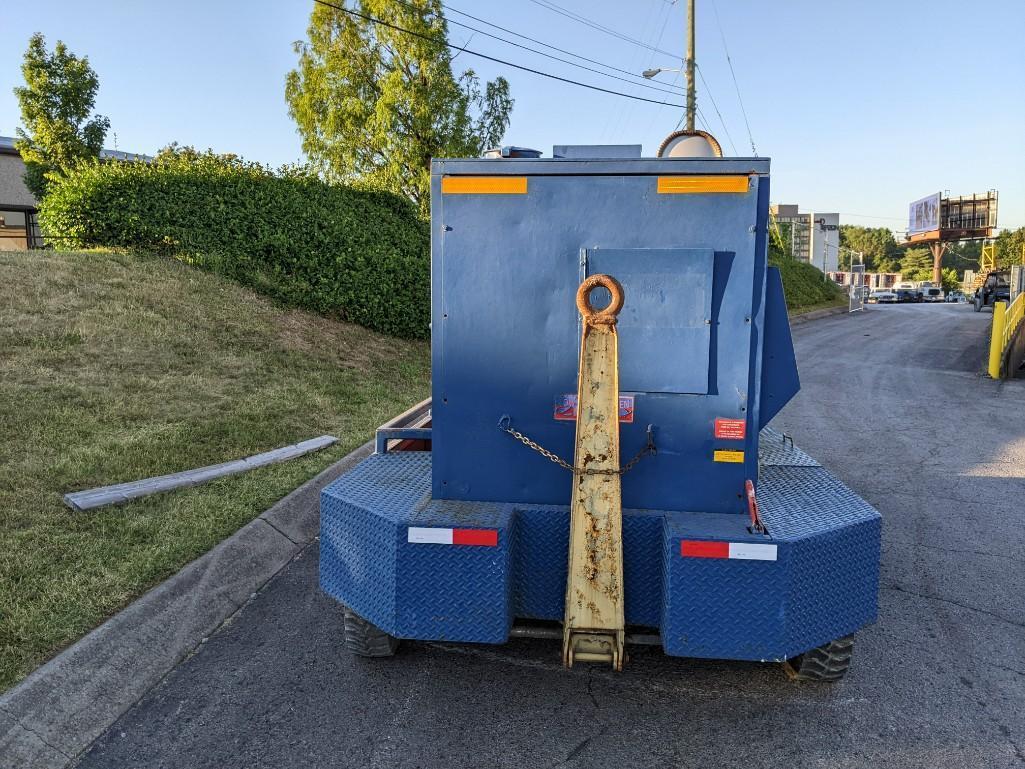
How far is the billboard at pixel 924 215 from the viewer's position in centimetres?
7906

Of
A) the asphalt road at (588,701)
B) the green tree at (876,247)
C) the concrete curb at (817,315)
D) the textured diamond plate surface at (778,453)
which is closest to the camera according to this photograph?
the asphalt road at (588,701)

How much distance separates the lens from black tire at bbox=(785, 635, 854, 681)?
11.6 feet

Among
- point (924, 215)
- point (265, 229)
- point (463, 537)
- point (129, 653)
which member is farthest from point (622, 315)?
point (924, 215)

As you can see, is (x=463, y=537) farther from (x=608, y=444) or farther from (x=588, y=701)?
(x=588, y=701)

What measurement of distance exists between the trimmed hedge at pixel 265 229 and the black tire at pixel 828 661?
10.1 m

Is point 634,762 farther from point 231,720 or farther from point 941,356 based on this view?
point 941,356

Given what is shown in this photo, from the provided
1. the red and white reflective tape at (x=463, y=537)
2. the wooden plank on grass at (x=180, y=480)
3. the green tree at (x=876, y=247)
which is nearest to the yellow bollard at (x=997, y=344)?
the wooden plank on grass at (x=180, y=480)

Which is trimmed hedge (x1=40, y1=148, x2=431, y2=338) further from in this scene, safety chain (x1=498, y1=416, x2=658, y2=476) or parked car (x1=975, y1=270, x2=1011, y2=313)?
parked car (x1=975, y1=270, x2=1011, y2=313)

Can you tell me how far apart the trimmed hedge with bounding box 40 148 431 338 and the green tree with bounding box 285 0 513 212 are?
2.66 m

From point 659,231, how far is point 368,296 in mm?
10351

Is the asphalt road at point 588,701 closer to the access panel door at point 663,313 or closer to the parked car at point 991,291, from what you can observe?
the access panel door at point 663,313

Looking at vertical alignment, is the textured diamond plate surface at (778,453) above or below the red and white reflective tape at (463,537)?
above

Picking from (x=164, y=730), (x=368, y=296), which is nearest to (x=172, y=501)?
(x=164, y=730)

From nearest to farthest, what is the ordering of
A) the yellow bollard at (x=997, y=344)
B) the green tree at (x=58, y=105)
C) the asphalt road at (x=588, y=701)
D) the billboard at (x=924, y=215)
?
the asphalt road at (x=588, y=701) → the yellow bollard at (x=997, y=344) → the green tree at (x=58, y=105) → the billboard at (x=924, y=215)
